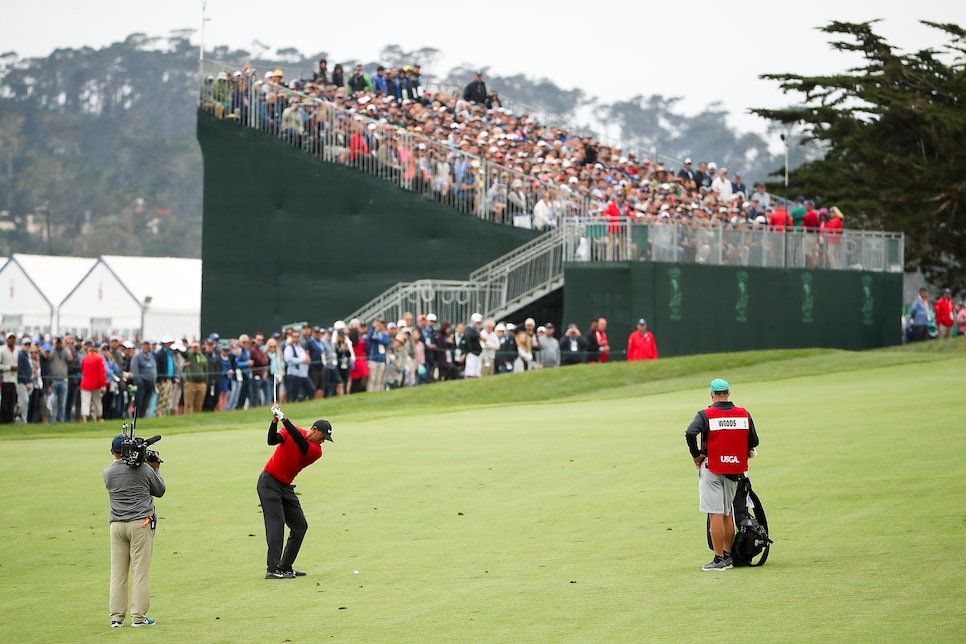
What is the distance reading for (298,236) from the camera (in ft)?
155

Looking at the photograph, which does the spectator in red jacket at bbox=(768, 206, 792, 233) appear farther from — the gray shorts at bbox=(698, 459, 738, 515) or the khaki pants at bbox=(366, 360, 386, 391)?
the gray shorts at bbox=(698, 459, 738, 515)

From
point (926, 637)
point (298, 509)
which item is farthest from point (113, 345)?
point (926, 637)

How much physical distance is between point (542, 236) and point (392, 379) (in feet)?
27.4

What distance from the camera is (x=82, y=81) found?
538 ft

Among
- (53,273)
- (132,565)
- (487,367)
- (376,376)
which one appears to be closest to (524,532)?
(132,565)

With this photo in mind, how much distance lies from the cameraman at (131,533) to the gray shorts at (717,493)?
16.4 feet

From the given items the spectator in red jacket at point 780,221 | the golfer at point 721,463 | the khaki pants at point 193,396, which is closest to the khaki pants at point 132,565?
the golfer at point 721,463

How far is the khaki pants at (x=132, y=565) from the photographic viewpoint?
12.3 m

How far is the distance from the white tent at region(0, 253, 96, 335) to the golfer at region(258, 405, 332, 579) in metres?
52.6

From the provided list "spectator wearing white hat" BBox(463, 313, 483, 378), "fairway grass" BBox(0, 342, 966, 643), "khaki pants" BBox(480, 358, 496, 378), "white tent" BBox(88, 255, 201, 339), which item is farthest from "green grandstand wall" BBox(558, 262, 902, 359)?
"white tent" BBox(88, 255, 201, 339)

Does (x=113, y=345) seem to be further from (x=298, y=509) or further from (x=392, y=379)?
(x=298, y=509)

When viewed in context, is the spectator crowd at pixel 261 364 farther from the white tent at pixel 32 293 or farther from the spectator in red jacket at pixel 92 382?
the white tent at pixel 32 293

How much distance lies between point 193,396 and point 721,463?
2001 cm

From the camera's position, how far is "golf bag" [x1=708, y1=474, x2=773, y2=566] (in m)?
13.9
